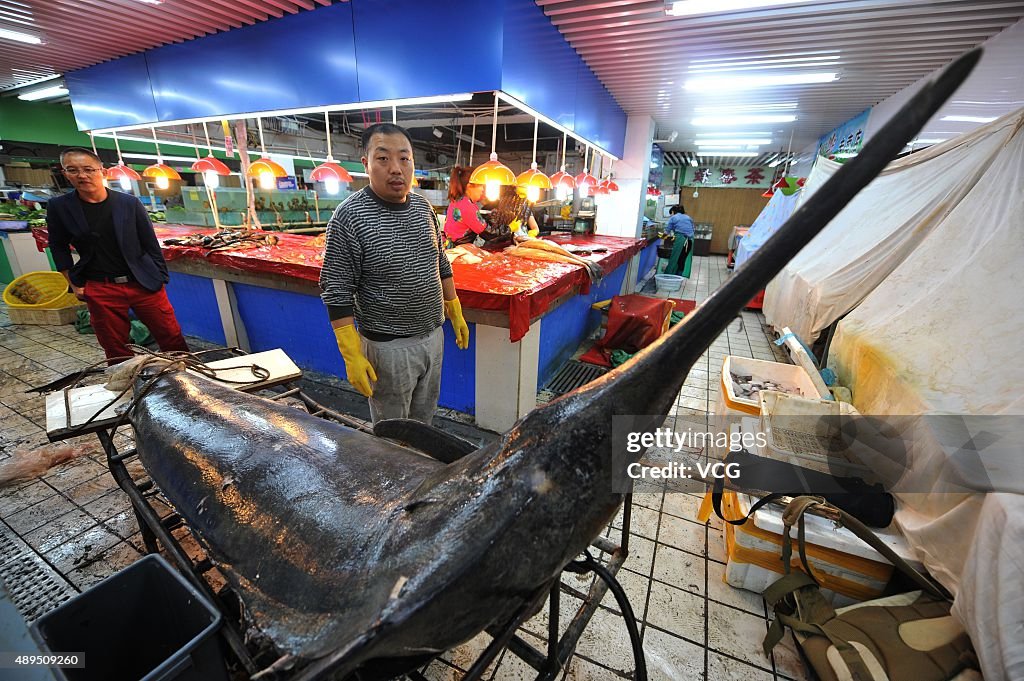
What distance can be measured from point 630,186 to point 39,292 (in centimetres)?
1191

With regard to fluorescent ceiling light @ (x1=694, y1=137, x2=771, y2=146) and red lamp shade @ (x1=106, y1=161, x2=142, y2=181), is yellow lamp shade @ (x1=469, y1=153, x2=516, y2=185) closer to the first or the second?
red lamp shade @ (x1=106, y1=161, x2=142, y2=181)

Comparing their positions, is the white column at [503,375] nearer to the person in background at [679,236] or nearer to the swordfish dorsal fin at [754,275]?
the swordfish dorsal fin at [754,275]

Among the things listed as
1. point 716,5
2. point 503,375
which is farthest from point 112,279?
point 716,5

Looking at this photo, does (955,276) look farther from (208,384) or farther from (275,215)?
(275,215)

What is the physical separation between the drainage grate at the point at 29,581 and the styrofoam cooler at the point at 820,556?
364 cm

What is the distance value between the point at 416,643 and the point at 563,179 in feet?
19.9

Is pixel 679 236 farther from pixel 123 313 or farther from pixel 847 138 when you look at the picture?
pixel 123 313

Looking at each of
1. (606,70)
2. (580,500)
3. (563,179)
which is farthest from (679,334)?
(606,70)

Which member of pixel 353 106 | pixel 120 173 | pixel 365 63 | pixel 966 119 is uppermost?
pixel 365 63

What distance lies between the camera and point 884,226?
4.30m

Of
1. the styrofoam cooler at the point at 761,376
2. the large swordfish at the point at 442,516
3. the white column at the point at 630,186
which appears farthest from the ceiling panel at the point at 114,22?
the white column at the point at 630,186

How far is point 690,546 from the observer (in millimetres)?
2529

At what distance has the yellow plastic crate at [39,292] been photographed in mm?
5910

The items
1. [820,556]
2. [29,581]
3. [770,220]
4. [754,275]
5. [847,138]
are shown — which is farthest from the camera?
[847,138]
